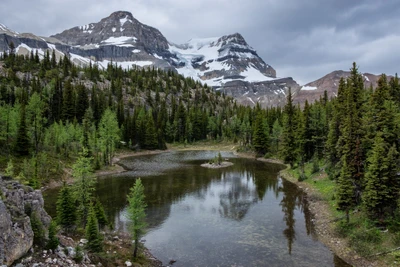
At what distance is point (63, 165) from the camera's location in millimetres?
66562

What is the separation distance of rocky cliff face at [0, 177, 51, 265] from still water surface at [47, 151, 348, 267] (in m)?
12.4

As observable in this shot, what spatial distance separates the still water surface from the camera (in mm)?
28969

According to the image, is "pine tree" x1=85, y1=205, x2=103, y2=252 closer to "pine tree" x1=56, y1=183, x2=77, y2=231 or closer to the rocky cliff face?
the rocky cliff face

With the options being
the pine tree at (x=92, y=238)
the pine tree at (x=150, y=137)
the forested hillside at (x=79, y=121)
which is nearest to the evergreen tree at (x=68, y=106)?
the forested hillside at (x=79, y=121)

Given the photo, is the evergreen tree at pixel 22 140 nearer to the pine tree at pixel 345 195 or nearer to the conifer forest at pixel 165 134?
the conifer forest at pixel 165 134

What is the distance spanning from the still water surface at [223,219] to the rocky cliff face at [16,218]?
40.8 feet

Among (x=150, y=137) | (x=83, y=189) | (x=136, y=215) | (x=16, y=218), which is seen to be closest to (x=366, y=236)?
(x=136, y=215)

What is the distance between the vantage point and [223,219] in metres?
40.4

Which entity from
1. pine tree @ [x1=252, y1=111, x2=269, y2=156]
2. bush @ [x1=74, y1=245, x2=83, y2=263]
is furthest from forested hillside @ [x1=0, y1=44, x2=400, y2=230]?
bush @ [x1=74, y1=245, x2=83, y2=263]

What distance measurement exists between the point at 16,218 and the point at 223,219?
26.8 metres

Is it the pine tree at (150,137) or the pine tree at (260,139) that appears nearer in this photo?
the pine tree at (260,139)

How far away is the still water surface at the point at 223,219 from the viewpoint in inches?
1141

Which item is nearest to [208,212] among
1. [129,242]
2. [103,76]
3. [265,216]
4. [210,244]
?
[265,216]

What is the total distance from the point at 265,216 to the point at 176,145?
10823cm
